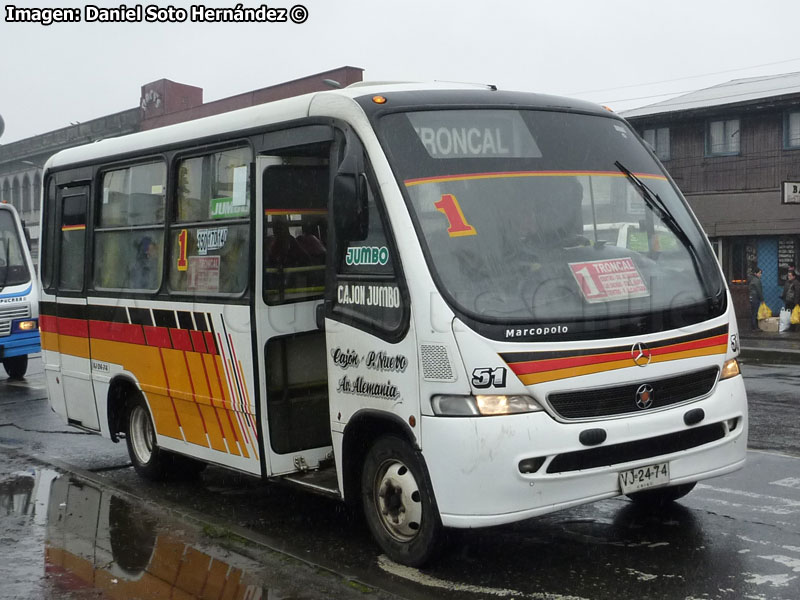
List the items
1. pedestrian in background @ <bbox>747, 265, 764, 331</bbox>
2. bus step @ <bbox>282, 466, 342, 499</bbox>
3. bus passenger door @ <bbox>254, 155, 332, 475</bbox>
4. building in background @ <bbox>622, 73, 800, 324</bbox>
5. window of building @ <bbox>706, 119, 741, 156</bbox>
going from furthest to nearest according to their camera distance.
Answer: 1. window of building @ <bbox>706, 119, 741, 156</bbox>
2. building in background @ <bbox>622, 73, 800, 324</bbox>
3. pedestrian in background @ <bbox>747, 265, 764, 331</bbox>
4. bus passenger door @ <bbox>254, 155, 332, 475</bbox>
5. bus step @ <bbox>282, 466, 342, 499</bbox>

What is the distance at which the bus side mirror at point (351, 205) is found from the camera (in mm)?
5648

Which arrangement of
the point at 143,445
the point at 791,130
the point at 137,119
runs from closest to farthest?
1. the point at 143,445
2. the point at 791,130
3. the point at 137,119

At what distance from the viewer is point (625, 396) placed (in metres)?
5.39

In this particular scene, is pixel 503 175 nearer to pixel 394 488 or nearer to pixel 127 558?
pixel 394 488

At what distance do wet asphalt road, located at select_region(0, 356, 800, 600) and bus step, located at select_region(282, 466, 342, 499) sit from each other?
344 mm

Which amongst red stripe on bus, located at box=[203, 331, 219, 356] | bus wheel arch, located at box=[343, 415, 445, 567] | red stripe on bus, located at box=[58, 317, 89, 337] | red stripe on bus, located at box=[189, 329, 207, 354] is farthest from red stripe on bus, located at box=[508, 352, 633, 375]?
red stripe on bus, located at box=[58, 317, 89, 337]

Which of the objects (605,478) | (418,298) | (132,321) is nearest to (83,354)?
(132,321)

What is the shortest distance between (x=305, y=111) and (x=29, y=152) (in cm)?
5688

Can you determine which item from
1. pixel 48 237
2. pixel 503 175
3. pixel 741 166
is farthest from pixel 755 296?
pixel 503 175

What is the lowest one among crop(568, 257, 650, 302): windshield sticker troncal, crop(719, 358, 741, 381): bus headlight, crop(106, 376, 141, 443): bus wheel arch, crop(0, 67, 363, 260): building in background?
crop(106, 376, 141, 443): bus wheel arch

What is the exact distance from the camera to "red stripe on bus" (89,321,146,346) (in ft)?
26.9

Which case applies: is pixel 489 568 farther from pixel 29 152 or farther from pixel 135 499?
pixel 29 152

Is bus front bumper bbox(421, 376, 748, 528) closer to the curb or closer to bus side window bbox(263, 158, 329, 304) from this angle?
bus side window bbox(263, 158, 329, 304)

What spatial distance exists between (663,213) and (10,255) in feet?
42.4
